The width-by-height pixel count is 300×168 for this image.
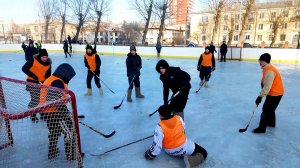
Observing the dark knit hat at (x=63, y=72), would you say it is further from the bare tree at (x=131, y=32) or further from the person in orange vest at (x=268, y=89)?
the bare tree at (x=131, y=32)

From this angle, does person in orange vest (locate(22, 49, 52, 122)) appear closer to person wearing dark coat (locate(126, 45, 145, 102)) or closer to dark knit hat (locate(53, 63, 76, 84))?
dark knit hat (locate(53, 63, 76, 84))

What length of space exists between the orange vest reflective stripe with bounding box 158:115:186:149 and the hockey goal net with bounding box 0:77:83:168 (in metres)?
0.92

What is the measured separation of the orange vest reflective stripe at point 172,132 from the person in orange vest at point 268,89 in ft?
4.65

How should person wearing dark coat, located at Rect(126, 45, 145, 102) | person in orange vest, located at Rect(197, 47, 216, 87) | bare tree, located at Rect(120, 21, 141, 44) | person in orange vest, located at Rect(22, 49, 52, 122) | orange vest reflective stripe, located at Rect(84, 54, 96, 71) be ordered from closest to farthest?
person in orange vest, located at Rect(22, 49, 52, 122) → person wearing dark coat, located at Rect(126, 45, 145, 102) → orange vest reflective stripe, located at Rect(84, 54, 96, 71) → person in orange vest, located at Rect(197, 47, 216, 87) → bare tree, located at Rect(120, 21, 141, 44)

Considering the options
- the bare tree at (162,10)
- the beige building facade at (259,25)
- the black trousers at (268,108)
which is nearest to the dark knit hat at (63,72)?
the black trousers at (268,108)

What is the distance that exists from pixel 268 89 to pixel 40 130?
10.5 ft

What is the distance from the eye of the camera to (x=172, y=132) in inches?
102

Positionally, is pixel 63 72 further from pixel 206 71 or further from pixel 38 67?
pixel 206 71

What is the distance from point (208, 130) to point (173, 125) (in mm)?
1375

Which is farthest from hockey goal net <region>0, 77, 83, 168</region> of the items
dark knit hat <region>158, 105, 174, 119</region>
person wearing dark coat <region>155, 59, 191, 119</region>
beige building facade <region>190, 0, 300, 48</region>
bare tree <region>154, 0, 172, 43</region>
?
beige building facade <region>190, 0, 300, 48</region>

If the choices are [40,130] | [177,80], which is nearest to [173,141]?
[177,80]

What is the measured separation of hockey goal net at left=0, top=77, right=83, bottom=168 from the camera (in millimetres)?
2379

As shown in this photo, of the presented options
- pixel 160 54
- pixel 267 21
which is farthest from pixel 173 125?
pixel 267 21

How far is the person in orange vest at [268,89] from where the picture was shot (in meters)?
3.23
